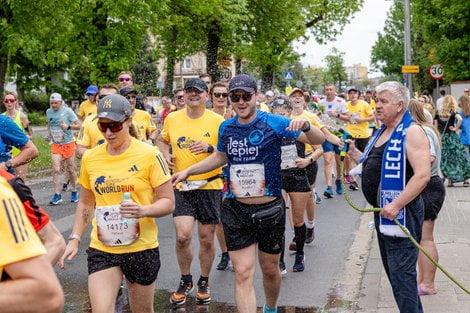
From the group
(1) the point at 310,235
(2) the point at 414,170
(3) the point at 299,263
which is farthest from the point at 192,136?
(1) the point at 310,235

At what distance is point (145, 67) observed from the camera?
6638cm

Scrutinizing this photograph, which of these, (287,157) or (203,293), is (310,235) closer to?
(287,157)

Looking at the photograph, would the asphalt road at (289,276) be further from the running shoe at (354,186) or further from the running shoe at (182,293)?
the running shoe at (354,186)

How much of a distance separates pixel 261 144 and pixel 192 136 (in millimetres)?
1618

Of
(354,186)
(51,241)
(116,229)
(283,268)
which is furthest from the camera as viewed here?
(354,186)

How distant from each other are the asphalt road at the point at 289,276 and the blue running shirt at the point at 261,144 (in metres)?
1.62

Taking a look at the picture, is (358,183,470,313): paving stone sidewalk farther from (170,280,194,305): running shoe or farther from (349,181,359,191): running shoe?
(349,181,359,191): running shoe

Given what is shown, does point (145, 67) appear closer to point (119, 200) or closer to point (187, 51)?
point (187, 51)

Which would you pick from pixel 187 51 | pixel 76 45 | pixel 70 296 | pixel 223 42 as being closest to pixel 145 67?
pixel 187 51

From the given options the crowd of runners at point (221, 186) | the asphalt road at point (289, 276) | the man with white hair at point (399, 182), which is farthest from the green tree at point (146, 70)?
the man with white hair at point (399, 182)

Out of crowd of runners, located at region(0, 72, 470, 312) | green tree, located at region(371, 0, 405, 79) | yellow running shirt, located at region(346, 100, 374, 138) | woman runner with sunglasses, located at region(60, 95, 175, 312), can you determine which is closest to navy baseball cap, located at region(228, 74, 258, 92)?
crowd of runners, located at region(0, 72, 470, 312)

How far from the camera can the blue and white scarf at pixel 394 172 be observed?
505 cm

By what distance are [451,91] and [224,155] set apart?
43.6m

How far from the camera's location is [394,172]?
16.6 ft
